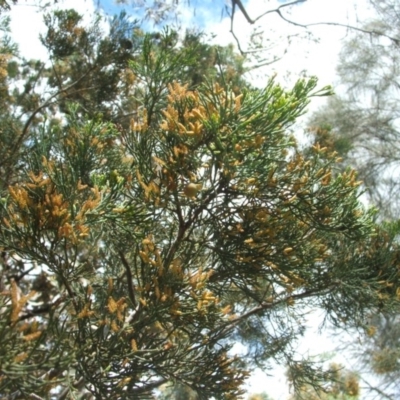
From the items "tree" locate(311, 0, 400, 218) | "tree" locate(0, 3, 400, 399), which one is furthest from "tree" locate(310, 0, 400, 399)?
"tree" locate(0, 3, 400, 399)

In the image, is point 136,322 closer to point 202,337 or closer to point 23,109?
point 202,337

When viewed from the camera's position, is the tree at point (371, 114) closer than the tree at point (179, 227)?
No

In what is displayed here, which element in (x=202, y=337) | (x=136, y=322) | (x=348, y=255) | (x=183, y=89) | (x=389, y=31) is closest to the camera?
(x=136, y=322)

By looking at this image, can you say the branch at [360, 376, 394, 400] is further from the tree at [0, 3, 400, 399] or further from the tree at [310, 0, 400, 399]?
the tree at [0, 3, 400, 399]

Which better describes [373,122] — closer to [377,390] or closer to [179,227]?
[377,390]

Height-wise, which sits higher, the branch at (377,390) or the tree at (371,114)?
the tree at (371,114)

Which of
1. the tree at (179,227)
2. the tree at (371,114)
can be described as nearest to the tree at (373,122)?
the tree at (371,114)

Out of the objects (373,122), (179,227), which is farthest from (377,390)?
(179,227)

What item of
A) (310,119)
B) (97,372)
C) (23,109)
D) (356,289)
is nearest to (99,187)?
(97,372)

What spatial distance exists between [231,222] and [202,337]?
2.22ft

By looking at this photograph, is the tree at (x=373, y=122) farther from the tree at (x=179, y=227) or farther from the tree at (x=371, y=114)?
the tree at (x=179, y=227)

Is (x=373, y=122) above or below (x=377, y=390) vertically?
above

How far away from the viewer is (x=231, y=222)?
2.80 m

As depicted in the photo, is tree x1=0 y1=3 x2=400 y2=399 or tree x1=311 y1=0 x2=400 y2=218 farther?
tree x1=311 y1=0 x2=400 y2=218
